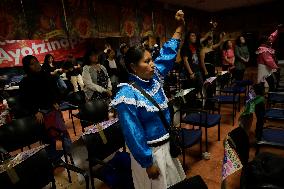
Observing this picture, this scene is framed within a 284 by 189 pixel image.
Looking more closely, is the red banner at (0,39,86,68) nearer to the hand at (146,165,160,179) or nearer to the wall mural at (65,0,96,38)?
the wall mural at (65,0,96,38)

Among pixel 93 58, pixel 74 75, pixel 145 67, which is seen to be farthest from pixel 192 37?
pixel 74 75

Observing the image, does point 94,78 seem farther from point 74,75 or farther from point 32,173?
point 74,75

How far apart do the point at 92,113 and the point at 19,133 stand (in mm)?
868

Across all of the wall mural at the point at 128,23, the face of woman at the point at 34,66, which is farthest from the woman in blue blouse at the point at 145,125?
the wall mural at the point at 128,23

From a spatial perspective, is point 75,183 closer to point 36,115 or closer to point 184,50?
point 36,115

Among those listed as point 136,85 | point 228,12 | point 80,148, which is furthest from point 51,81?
point 228,12

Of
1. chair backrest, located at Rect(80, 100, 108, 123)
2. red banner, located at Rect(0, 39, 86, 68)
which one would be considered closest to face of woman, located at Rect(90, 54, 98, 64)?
chair backrest, located at Rect(80, 100, 108, 123)

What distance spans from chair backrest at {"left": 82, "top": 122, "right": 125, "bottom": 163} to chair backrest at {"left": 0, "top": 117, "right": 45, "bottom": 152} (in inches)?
39.1

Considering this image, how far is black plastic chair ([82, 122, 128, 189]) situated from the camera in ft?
6.62

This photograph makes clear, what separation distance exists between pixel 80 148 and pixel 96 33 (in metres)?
4.32

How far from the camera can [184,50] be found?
177 inches

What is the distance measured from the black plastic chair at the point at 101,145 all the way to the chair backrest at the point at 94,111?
89 cm

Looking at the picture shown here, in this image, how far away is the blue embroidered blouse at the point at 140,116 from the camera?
4.82 ft

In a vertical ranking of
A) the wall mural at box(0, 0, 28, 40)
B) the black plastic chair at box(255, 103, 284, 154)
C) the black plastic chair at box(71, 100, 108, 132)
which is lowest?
the black plastic chair at box(255, 103, 284, 154)
